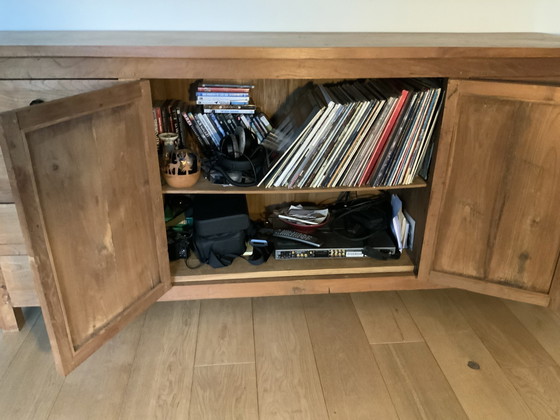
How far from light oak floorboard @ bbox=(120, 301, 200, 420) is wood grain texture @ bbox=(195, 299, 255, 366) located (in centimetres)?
3

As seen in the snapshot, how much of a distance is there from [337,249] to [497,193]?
455 millimetres

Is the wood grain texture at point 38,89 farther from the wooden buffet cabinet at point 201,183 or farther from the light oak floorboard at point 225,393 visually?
the light oak floorboard at point 225,393

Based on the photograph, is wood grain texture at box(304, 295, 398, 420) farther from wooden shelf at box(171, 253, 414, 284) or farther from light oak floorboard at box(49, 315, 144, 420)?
light oak floorboard at box(49, 315, 144, 420)

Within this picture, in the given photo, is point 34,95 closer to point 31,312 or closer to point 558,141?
point 31,312

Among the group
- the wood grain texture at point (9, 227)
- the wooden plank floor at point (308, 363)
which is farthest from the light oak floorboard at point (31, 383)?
the wood grain texture at point (9, 227)

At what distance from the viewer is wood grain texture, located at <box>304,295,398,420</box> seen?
115 cm

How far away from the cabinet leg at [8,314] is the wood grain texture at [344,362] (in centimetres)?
83

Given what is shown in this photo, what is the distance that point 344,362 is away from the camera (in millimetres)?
1281

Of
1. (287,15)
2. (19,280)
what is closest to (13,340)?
(19,280)

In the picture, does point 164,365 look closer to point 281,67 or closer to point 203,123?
point 203,123

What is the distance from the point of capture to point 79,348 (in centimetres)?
111

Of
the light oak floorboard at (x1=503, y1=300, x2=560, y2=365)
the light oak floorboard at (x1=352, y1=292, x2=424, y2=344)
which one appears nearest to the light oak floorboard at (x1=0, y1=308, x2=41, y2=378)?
the light oak floorboard at (x1=352, y1=292, x2=424, y2=344)

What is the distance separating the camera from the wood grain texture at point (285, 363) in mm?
1147

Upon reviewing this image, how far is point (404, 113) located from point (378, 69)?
6.6 inches
